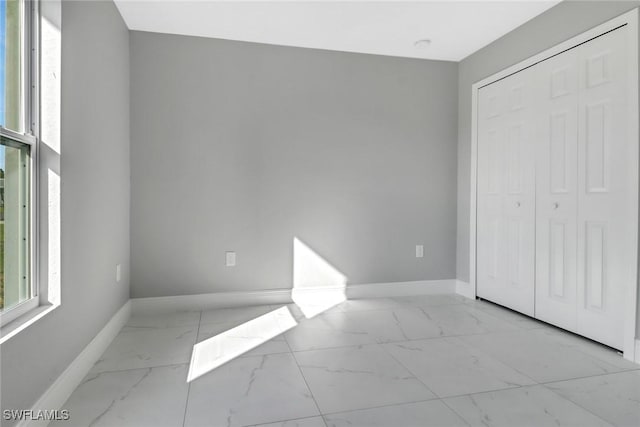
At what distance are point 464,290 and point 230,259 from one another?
2.25 metres

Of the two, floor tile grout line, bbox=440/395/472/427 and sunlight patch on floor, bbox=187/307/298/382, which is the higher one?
sunlight patch on floor, bbox=187/307/298/382

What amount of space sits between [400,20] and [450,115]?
1.19 m

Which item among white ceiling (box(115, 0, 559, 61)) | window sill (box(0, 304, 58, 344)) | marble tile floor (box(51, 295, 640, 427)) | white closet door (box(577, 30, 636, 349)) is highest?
white ceiling (box(115, 0, 559, 61))

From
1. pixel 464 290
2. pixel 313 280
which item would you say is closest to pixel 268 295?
pixel 313 280

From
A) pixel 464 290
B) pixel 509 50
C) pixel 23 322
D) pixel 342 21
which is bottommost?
pixel 464 290

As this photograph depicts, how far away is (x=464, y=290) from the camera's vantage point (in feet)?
11.7

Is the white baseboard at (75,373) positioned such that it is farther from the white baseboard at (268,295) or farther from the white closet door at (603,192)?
the white closet door at (603,192)

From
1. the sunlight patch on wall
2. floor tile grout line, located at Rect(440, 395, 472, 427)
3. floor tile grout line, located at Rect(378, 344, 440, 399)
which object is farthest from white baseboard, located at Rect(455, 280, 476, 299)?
floor tile grout line, located at Rect(440, 395, 472, 427)

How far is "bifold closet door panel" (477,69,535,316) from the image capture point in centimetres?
284

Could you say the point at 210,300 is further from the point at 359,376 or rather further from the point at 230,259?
the point at 359,376

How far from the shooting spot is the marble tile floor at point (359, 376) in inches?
61.4

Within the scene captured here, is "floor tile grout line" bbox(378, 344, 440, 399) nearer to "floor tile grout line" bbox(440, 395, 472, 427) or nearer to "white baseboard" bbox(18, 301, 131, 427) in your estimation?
"floor tile grout line" bbox(440, 395, 472, 427)

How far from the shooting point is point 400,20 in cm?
280

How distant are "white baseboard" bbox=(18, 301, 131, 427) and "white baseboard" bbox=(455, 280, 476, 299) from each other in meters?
2.99
